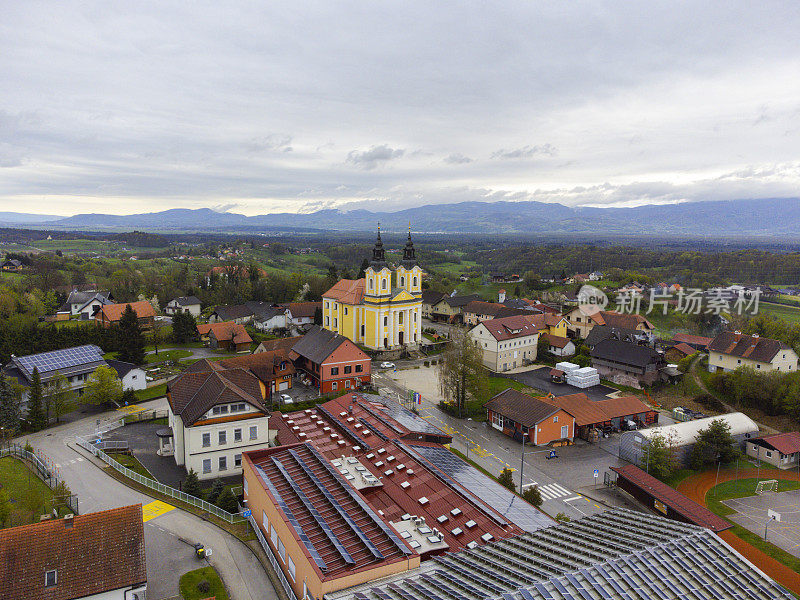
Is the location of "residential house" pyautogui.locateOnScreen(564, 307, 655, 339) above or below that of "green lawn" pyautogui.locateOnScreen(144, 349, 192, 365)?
above

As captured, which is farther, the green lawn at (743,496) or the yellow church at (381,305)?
the yellow church at (381,305)

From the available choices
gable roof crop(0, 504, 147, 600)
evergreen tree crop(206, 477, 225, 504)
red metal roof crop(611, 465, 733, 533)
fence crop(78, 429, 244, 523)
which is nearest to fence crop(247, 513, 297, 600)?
fence crop(78, 429, 244, 523)

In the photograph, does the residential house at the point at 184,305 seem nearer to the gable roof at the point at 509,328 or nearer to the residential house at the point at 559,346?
the gable roof at the point at 509,328

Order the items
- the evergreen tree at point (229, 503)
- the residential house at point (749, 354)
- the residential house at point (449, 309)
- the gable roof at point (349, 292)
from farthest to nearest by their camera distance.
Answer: the residential house at point (449, 309)
the gable roof at point (349, 292)
the residential house at point (749, 354)
the evergreen tree at point (229, 503)

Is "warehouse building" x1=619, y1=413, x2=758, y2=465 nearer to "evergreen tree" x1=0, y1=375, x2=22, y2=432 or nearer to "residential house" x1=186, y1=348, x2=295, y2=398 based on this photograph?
"residential house" x1=186, y1=348, x2=295, y2=398

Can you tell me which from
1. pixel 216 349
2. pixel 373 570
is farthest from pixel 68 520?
pixel 216 349

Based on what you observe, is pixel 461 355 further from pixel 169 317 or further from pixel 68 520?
pixel 169 317

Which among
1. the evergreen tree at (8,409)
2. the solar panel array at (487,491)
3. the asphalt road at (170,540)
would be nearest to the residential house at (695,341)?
the solar panel array at (487,491)
